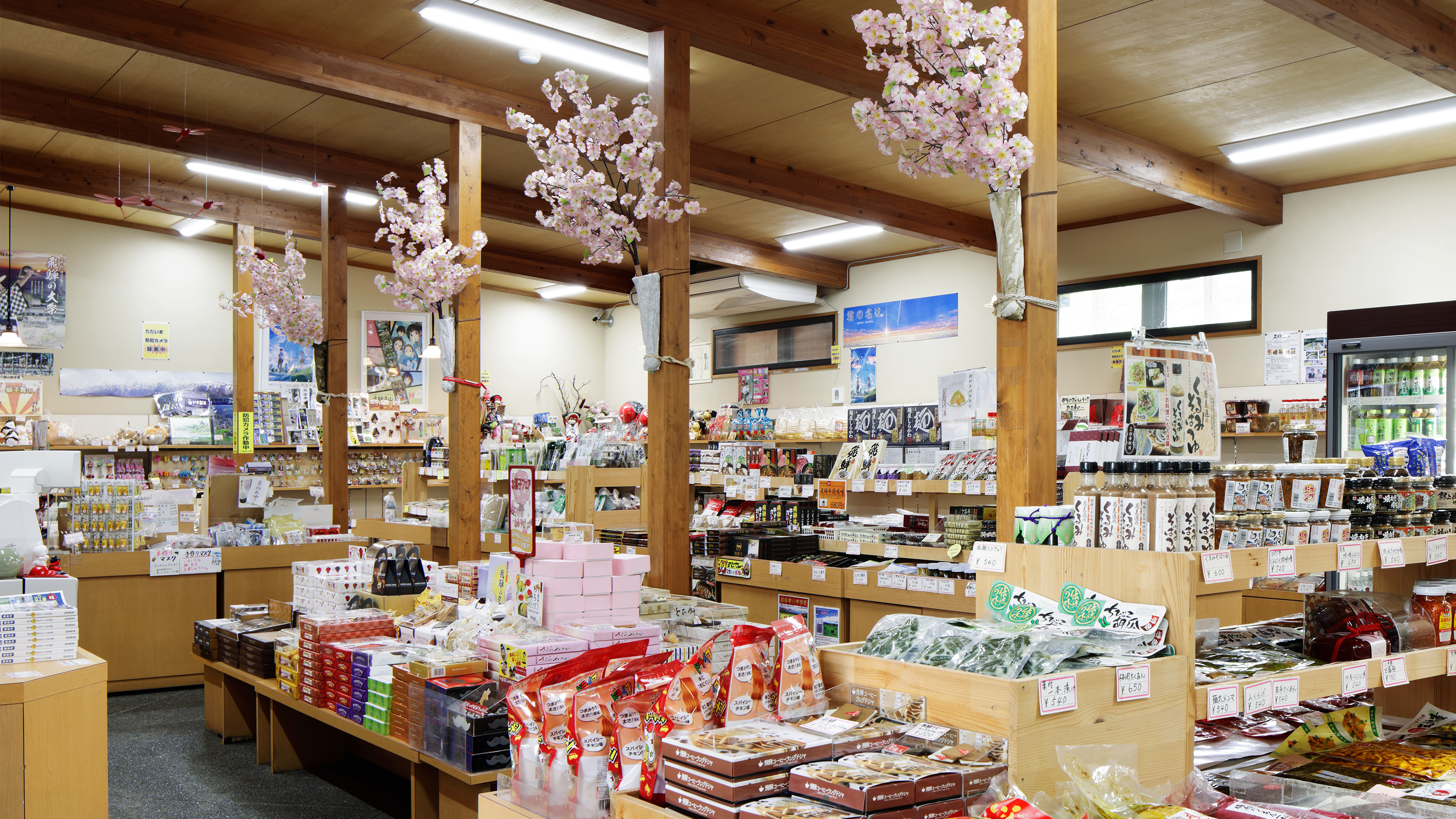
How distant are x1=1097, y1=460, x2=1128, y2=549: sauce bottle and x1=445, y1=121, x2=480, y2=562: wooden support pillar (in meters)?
5.30

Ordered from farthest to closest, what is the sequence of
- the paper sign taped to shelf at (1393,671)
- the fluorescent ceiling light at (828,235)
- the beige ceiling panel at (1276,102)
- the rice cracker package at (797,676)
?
the fluorescent ceiling light at (828,235) → the beige ceiling panel at (1276,102) → the paper sign taped to shelf at (1393,671) → the rice cracker package at (797,676)

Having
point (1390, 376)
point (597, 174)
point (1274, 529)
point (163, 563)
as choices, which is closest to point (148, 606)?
point (163, 563)

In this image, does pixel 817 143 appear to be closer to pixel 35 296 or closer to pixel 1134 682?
pixel 1134 682

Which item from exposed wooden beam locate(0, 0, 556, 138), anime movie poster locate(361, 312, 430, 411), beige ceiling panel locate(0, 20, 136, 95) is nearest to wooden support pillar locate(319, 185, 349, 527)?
beige ceiling panel locate(0, 20, 136, 95)

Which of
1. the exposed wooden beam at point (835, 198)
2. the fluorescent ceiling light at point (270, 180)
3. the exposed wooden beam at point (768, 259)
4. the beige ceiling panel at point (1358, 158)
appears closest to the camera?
the beige ceiling panel at point (1358, 158)

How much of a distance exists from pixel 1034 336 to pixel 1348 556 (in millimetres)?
1047

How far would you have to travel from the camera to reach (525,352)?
48.3 ft

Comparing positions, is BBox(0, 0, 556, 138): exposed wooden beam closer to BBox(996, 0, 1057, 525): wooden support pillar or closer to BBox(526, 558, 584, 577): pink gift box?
BBox(526, 558, 584, 577): pink gift box

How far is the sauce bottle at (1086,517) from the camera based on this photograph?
7.92 ft

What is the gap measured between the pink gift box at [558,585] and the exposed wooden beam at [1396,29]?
4.12 meters

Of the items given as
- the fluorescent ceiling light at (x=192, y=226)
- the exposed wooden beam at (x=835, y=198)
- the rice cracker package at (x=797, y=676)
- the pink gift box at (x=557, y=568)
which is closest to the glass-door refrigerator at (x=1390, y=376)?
the exposed wooden beam at (x=835, y=198)

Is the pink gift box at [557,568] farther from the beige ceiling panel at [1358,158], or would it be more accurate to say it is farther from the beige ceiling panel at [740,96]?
the beige ceiling panel at [1358,158]

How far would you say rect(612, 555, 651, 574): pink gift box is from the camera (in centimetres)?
394

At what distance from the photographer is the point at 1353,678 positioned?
2607 millimetres
